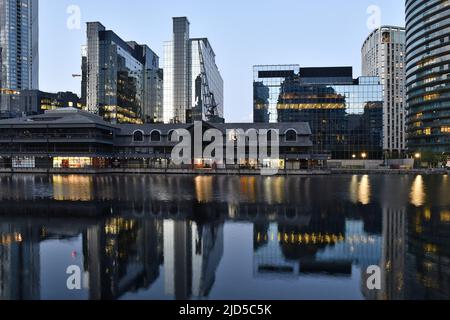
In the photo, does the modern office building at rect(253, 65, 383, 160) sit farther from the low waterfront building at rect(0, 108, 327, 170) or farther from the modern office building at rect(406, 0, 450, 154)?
the low waterfront building at rect(0, 108, 327, 170)

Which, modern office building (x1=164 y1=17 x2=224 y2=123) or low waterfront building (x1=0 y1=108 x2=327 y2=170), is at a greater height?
modern office building (x1=164 y1=17 x2=224 y2=123)

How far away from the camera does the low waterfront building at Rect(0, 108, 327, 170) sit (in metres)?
93.6

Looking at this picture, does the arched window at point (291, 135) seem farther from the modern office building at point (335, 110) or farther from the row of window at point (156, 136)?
the modern office building at point (335, 110)

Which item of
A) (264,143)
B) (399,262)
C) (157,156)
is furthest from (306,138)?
(399,262)

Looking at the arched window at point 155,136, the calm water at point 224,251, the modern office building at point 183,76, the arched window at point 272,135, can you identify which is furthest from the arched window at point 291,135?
the modern office building at point 183,76

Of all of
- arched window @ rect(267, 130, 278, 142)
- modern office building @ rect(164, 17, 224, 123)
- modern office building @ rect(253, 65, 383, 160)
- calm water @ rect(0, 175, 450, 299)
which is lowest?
calm water @ rect(0, 175, 450, 299)

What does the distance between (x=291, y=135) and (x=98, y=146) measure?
2149 inches

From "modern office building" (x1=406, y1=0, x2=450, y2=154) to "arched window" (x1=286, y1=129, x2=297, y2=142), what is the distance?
87.3 m

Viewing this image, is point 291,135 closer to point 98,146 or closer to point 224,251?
point 98,146

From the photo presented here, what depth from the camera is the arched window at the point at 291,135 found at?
9525 cm

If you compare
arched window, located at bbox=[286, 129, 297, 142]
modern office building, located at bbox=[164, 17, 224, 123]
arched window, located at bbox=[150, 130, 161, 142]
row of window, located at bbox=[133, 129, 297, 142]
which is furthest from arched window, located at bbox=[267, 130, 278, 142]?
modern office building, located at bbox=[164, 17, 224, 123]

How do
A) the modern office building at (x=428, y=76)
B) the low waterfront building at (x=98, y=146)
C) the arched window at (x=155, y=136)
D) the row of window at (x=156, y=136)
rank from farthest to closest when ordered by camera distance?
the modern office building at (x=428, y=76), the arched window at (x=155, y=136), the row of window at (x=156, y=136), the low waterfront building at (x=98, y=146)
